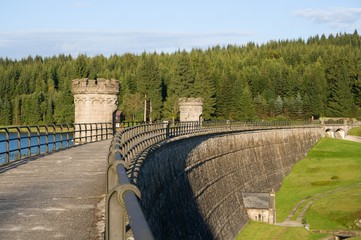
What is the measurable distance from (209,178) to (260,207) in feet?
36.0

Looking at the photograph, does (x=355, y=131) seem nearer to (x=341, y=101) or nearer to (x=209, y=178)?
(x=341, y=101)

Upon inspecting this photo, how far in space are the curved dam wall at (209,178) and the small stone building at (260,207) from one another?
863 mm

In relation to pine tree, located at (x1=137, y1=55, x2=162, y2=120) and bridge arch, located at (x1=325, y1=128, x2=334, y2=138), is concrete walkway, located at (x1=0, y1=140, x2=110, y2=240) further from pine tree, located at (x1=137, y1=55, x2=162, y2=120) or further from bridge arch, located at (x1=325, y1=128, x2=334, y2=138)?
pine tree, located at (x1=137, y1=55, x2=162, y2=120)

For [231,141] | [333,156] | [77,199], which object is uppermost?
[77,199]

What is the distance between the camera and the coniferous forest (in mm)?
112125

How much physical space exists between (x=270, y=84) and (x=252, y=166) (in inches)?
3465

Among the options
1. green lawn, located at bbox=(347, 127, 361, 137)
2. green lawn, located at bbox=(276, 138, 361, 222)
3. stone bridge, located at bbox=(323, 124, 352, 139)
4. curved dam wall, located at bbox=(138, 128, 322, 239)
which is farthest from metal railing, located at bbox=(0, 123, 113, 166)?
green lawn, located at bbox=(347, 127, 361, 137)

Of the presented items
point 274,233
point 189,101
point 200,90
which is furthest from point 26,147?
point 200,90

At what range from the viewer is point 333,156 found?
85.5 metres

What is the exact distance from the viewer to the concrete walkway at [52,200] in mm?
8977

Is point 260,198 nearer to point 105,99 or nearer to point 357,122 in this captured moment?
point 105,99

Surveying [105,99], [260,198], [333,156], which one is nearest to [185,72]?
[333,156]

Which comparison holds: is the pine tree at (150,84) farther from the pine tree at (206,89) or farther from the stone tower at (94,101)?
the stone tower at (94,101)

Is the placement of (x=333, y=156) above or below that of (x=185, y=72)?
below
